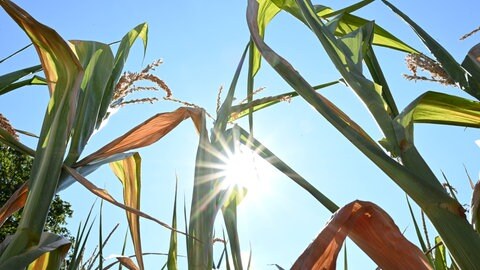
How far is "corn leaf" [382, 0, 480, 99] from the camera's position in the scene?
0.70m

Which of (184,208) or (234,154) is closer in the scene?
(234,154)

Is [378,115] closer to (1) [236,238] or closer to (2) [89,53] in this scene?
(1) [236,238]

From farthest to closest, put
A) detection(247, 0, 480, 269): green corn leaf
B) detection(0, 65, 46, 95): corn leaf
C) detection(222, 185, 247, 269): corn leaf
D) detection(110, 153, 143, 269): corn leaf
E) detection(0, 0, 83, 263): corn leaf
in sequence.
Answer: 1. detection(110, 153, 143, 269): corn leaf
2. detection(0, 65, 46, 95): corn leaf
3. detection(222, 185, 247, 269): corn leaf
4. detection(0, 0, 83, 263): corn leaf
5. detection(247, 0, 480, 269): green corn leaf

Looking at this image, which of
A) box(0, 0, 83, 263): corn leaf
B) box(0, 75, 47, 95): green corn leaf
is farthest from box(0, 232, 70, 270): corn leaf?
box(0, 75, 47, 95): green corn leaf

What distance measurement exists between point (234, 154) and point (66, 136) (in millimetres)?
269

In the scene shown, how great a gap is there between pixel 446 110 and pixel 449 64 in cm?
9

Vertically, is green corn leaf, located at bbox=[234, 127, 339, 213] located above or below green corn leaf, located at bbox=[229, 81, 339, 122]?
below

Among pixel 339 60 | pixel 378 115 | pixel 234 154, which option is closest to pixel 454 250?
pixel 378 115

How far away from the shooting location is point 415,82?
0.93 m

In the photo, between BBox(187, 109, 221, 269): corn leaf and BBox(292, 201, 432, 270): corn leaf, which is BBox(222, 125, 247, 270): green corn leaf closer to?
BBox(187, 109, 221, 269): corn leaf

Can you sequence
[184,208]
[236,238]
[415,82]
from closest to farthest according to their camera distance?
[236,238]
[415,82]
[184,208]

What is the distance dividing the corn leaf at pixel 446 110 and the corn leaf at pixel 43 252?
508 mm

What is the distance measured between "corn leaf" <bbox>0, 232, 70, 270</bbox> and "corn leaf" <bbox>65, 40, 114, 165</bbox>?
0.14 metres

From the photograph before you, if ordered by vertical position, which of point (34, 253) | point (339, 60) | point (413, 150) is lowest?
point (34, 253)
